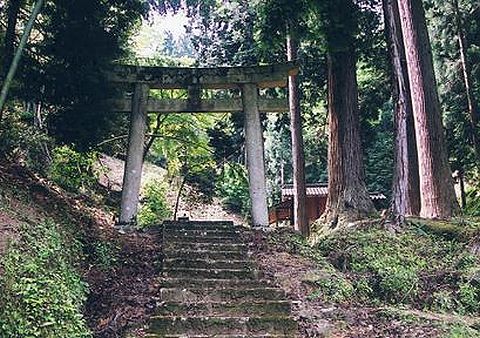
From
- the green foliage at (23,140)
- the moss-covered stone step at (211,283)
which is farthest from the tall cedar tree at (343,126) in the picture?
the green foliage at (23,140)

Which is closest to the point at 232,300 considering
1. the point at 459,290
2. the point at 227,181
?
the point at 459,290

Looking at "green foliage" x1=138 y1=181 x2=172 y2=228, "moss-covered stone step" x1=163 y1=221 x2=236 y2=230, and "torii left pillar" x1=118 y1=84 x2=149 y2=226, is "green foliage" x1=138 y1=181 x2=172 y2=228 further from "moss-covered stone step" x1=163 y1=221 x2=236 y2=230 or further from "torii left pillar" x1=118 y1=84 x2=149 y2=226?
"moss-covered stone step" x1=163 y1=221 x2=236 y2=230

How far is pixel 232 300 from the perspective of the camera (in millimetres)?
6473

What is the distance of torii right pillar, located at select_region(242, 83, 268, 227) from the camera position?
33.6ft

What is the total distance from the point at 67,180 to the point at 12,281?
7135mm

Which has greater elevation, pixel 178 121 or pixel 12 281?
pixel 178 121

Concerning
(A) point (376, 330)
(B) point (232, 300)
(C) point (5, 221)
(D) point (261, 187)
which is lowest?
(A) point (376, 330)

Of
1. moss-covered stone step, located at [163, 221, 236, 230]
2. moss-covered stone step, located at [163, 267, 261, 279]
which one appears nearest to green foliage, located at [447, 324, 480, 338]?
moss-covered stone step, located at [163, 267, 261, 279]

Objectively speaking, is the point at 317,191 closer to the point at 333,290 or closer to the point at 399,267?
the point at 399,267

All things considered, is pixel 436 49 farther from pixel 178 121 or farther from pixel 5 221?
pixel 5 221

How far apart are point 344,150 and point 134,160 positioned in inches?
176

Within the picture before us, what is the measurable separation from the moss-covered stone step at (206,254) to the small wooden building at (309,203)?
13.4 metres

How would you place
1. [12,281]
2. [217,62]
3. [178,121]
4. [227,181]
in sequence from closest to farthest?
1. [12,281]
2. [178,121]
3. [217,62]
4. [227,181]

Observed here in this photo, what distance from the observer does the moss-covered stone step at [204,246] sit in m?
8.15
